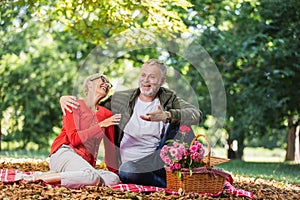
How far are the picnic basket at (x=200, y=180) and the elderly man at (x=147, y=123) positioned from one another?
0.97 feet

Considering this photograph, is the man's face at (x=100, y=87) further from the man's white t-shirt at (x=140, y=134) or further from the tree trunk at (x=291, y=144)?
the tree trunk at (x=291, y=144)

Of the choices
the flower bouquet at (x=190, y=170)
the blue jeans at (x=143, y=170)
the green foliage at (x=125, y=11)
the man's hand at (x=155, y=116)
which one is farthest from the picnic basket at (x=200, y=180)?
the green foliage at (x=125, y=11)

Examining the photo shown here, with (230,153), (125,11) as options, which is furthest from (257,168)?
(230,153)

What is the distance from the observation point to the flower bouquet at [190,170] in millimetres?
5273

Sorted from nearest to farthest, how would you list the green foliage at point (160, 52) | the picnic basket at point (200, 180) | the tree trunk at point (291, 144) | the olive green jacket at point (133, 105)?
the picnic basket at point (200, 180)
the olive green jacket at point (133, 105)
the green foliage at point (160, 52)
the tree trunk at point (291, 144)

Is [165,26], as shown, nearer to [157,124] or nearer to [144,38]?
[144,38]

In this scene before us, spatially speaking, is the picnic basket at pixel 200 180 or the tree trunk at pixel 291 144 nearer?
the picnic basket at pixel 200 180

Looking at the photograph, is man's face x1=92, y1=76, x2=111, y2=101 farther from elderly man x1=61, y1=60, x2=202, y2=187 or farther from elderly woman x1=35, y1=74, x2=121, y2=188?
elderly man x1=61, y1=60, x2=202, y2=187

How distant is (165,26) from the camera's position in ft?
25.9

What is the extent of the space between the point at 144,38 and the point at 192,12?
254 inches

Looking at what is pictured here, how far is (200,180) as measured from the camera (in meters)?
5.32

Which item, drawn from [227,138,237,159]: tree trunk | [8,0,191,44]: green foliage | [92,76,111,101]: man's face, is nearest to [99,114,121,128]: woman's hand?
[92,76,111,101]: man's face

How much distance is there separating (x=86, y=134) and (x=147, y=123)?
647 mm

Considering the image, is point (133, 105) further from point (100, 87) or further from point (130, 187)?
point (130, 187)
